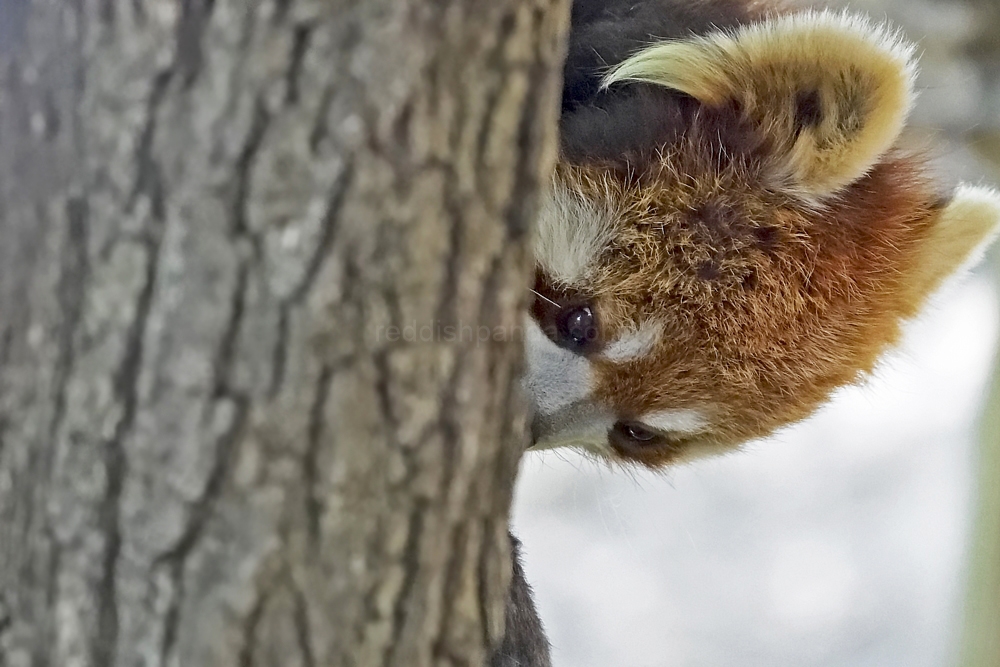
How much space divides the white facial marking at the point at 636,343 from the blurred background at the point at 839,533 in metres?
1.46

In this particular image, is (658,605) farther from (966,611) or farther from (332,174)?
(332,174)

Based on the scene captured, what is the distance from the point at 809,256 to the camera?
1.23 m

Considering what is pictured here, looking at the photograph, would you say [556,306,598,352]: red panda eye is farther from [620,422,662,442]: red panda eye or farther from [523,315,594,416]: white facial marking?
[620,422,662,442]: red panda eye

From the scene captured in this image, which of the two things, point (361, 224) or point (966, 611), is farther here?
point (966, 611)

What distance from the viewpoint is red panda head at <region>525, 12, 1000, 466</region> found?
1078mm

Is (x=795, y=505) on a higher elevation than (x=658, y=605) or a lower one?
higher

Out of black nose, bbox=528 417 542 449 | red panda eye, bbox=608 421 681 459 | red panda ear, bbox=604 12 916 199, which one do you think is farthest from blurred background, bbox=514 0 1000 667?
red panda ear, bbox=604 12 916 199

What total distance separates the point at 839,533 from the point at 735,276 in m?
2.37

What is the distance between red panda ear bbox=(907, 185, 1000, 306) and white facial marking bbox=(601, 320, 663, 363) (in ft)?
1.65

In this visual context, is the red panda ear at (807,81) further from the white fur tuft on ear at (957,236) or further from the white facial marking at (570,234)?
the white fur tuft on ear at (957,236)

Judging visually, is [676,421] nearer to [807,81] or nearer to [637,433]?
[637,433]

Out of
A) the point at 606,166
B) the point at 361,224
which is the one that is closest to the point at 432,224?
the point at 361,224

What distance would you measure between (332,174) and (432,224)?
0.08 m

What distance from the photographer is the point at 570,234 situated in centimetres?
120
